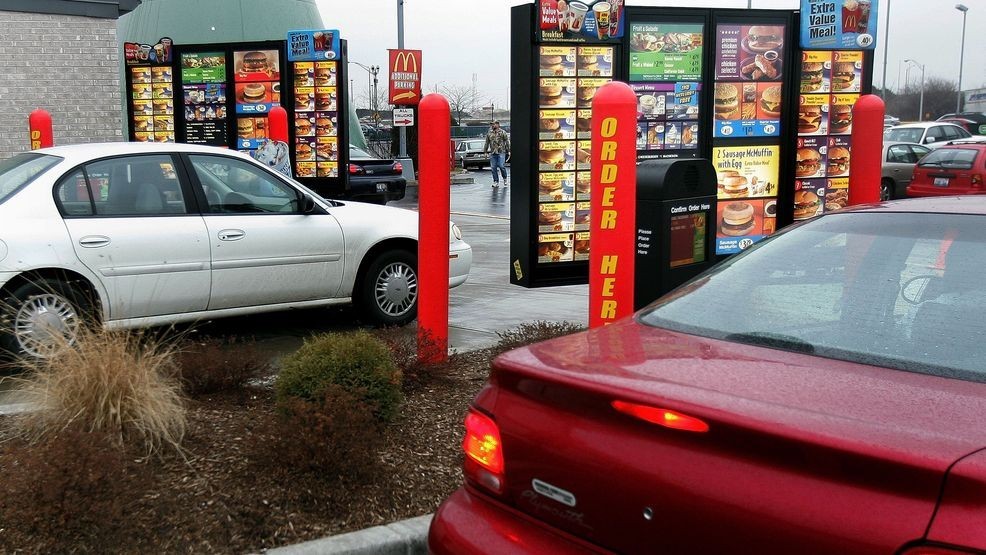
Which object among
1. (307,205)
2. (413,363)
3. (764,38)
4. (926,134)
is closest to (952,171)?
(926,134)

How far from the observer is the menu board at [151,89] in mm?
17514

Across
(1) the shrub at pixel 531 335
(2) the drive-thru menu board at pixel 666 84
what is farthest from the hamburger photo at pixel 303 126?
(1) the shrub at pixel 531 335

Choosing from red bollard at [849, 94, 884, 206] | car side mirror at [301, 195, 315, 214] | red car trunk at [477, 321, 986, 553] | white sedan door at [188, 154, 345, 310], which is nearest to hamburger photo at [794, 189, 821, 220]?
red bollard at [849, 94, 884, 206]

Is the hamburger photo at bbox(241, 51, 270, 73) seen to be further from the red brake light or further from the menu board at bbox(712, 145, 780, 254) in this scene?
the red brake light

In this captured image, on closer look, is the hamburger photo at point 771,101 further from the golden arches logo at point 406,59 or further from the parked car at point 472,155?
the parked car at point 472,155

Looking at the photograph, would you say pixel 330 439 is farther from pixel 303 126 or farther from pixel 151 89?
pixel 151 89

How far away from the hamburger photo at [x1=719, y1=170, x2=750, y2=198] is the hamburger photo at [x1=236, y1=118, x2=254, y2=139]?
10284 mm

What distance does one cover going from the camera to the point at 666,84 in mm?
9148

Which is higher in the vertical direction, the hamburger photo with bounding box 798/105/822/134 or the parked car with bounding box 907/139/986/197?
the hamburger photo with bounding box 798/105/822/134

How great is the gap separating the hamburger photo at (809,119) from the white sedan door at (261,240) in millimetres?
5298

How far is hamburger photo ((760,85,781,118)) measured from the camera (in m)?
9.72

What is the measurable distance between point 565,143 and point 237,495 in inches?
211

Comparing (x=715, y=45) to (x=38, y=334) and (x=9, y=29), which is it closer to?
(x=38, y=334)

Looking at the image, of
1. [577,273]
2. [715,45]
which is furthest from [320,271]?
[715,45]
